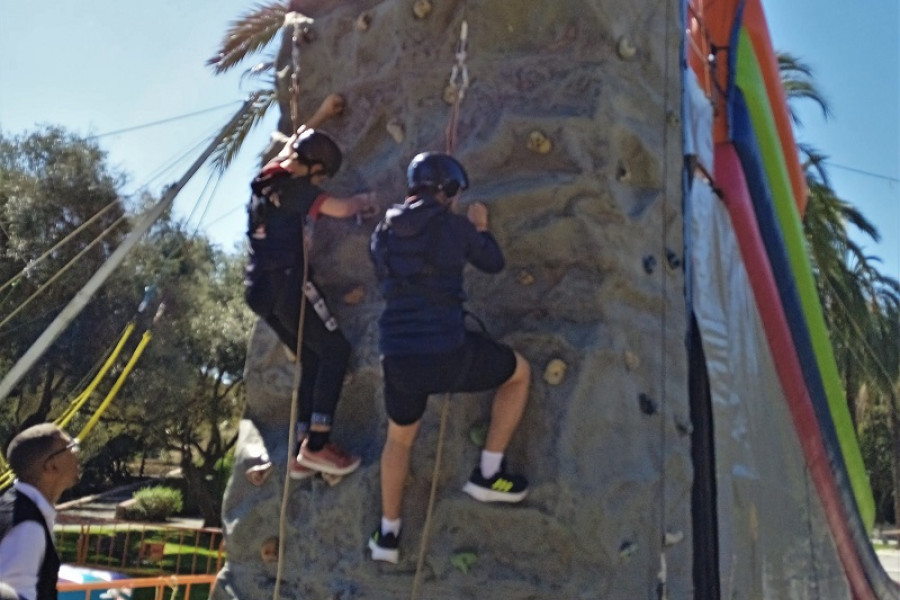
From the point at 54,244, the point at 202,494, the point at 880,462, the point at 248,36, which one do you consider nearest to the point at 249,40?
the point at 248,36

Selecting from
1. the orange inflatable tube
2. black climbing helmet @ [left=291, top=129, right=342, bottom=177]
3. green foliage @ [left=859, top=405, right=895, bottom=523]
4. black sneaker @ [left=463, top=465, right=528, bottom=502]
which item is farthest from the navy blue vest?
green foliage @ [left=859, top=405, right=895, bottom=523]

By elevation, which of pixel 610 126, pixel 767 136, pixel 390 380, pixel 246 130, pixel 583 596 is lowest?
pixel 583 596

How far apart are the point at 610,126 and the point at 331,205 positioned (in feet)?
4.04

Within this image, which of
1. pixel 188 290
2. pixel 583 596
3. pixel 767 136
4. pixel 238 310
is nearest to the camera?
pixel 583 596

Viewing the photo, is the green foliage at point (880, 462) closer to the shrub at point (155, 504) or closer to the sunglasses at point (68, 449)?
the shrub at point (155, 504)

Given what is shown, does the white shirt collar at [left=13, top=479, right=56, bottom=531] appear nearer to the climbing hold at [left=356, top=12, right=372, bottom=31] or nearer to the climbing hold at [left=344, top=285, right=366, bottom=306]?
the climbing hold at [left=344, top=285, right=366, bottom=306]

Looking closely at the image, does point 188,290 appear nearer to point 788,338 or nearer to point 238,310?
point 238,310

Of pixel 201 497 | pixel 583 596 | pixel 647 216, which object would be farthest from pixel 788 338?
pixel 201 497

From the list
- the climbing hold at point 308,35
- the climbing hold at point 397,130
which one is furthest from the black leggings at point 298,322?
the climbing hold at point 308,35

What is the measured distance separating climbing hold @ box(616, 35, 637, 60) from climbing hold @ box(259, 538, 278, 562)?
2599mm

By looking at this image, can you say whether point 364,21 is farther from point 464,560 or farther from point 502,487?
point 464,560

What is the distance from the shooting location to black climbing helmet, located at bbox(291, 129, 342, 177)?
3969mm

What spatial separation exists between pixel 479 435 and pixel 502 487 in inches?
10.0

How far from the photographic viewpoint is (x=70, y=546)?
58.1 feet
